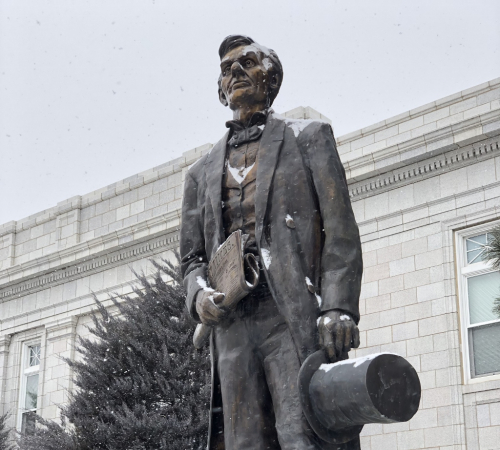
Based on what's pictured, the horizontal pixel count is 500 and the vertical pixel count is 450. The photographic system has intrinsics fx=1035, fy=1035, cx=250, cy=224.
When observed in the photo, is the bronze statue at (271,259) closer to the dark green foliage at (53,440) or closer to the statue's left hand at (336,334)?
the statue's left hand at (336,334)

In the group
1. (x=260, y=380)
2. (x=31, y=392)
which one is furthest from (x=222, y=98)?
(x=31, y=392)

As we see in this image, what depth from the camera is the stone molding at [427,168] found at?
748 inches

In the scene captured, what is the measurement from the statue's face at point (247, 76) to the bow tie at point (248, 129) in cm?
9

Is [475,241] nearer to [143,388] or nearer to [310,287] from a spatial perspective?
[143,388]

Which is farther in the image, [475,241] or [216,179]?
[475,241]

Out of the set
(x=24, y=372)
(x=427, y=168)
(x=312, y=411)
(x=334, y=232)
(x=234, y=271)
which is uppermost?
(x=427, y=168)

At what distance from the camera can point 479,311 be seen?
60.9 feet

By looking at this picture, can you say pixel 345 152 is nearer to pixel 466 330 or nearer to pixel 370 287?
pixel 370 287

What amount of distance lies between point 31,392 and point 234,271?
77.8 ft

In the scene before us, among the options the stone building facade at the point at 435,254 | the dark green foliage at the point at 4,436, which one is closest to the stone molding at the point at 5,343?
the dark green foliage at the point at 4,436

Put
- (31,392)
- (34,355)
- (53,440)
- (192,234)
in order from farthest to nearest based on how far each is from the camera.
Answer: (34,355)
(31,392)
(53,440)
(192,234)

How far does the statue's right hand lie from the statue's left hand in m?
0.56

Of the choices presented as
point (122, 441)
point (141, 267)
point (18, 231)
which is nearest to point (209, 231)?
point (122, 441)

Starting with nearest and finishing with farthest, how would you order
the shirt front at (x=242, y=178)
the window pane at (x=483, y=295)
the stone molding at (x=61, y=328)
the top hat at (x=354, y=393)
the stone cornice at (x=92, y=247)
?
the top hat at (x=354, y=393)
the shirt front at (x=242, y=178)
the window pane at (x=483, y=295)
the stone cornice at (x=92, y=247)
the stone molding at (x=61, y=328)
